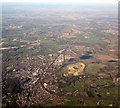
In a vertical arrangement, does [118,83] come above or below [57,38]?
below

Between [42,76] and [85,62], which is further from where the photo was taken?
[85,62]

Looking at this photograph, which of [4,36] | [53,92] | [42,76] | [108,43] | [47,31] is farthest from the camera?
[47,31]

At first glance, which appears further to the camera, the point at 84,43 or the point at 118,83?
the point at 84,43

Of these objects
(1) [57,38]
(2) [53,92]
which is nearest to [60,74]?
(2) [53,92]

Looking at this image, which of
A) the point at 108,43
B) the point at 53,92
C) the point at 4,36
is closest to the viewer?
the point at 53,92

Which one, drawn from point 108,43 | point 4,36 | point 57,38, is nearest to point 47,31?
point 57,38

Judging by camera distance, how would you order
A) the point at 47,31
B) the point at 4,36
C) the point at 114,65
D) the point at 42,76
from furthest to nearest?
the point at 47,31
the point at 4,36
the point at 114,65
the point at 42,76

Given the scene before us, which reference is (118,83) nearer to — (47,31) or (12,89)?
(12,89)

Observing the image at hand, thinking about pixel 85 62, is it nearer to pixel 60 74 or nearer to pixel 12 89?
pixel 60 74

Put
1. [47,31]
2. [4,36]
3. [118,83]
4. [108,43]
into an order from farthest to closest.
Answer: [47,31] → [4,36] → [108,43] → [118,83]
